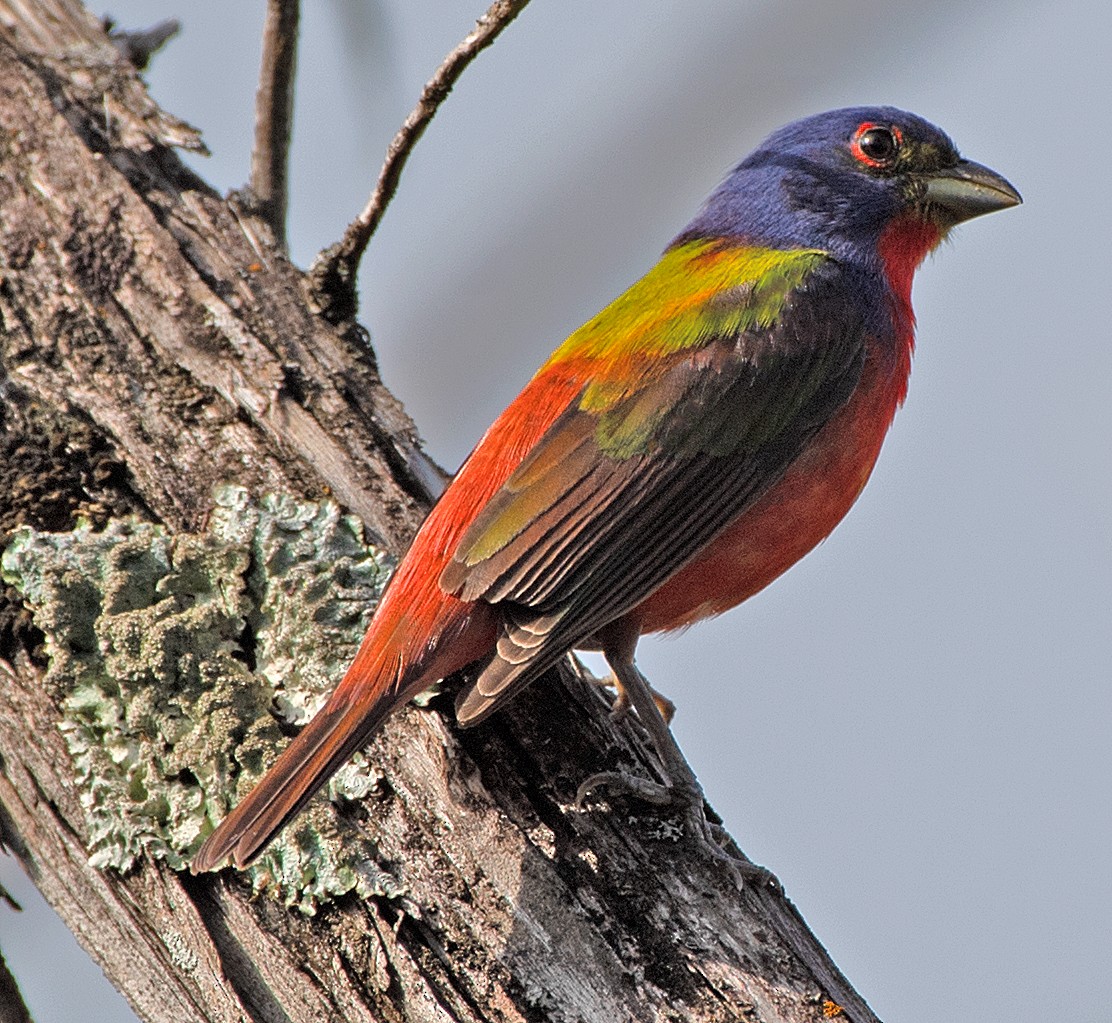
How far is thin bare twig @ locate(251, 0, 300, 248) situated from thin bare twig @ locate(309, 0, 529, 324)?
1.42 ft

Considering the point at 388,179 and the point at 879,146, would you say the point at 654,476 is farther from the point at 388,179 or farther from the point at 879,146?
the point at 879,146

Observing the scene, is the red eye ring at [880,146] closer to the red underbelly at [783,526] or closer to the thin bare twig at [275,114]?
the red underbelly at [783,526]

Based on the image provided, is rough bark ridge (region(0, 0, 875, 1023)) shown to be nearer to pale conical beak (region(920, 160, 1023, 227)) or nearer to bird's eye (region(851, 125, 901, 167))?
bird's eye (region(851, 125, 901, 167))

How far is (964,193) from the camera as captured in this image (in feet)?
14.8

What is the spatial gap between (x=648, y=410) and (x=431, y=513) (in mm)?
616

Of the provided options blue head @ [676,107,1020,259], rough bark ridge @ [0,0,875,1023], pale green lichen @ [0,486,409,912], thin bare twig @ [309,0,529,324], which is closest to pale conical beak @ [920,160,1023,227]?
blue head @ [676,107,1020,259]

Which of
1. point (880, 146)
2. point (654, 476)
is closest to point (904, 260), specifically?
point (880, 146)

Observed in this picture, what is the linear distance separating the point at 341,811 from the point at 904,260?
8.69 ft

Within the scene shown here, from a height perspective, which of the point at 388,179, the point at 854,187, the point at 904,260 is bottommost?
the point at 904,260

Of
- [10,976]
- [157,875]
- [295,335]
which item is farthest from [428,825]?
[295,335]

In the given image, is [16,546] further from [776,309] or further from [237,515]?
[776,309]

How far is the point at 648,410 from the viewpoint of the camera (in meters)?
3.55

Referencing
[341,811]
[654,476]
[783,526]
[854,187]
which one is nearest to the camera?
[341,811]

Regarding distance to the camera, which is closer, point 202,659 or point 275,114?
point 202,659
